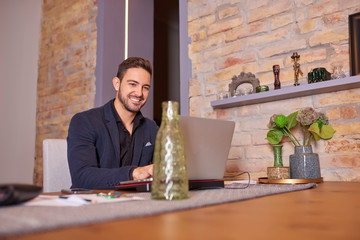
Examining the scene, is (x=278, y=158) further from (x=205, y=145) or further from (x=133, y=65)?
(x=133, y=65)

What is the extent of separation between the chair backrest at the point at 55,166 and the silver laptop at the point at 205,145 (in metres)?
0.85

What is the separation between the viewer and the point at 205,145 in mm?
1144

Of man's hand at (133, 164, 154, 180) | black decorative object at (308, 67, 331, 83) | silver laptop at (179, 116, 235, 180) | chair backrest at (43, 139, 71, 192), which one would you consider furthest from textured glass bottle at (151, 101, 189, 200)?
black decorative object at (308, 67, 331, 83)

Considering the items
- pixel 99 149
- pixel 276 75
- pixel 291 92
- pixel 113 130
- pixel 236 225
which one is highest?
pixel 276 75

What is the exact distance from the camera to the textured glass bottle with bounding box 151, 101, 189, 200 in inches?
30.0

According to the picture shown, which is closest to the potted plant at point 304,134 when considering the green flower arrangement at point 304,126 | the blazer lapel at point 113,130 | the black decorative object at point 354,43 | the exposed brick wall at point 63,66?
the green flower arrangement at point 304,126

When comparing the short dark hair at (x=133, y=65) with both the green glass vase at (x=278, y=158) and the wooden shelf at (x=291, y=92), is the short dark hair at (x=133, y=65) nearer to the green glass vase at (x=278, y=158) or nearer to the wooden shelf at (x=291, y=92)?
the wooden shelf at (x=291, y=92)

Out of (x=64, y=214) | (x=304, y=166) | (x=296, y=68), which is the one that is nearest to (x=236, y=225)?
(x=64, y=214)

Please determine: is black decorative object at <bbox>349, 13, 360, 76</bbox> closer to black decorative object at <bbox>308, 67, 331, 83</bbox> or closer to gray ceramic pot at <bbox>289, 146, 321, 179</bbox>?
black decorative object at <bbox>308, 67, 331, 83</bbox>

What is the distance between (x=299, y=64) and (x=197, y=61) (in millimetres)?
760

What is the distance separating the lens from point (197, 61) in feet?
7.73

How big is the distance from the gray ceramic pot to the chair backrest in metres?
1.13

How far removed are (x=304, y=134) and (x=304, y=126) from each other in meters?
0.07

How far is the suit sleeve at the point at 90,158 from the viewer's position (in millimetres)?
1290
